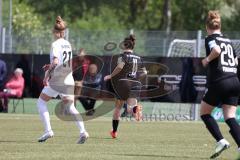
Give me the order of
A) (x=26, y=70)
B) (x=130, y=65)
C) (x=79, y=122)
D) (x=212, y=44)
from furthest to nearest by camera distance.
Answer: (x=26, y=70)
(x=130, y=65)
(x=79, y=122)
(x=212, y=44)

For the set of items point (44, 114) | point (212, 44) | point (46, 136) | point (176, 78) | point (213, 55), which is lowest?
point (46, 136)

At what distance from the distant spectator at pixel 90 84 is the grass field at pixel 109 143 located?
480cm

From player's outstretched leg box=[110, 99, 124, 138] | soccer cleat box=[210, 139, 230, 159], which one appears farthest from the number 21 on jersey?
soccer cleat box=[210, 139, 230, 159]

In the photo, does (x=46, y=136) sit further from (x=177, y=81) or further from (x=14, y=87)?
(x=14, y=87)

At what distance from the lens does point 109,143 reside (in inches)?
620

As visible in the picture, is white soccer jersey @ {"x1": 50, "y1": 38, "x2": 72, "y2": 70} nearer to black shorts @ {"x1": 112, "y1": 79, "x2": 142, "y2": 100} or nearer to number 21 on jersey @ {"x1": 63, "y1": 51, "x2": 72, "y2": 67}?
number 21 on jersey @ {"x1": 63, "y1": 51, "x2": 72, "y2": 67}

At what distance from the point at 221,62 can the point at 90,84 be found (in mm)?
14308

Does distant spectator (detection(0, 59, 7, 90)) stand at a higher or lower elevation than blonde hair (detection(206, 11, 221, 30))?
lower

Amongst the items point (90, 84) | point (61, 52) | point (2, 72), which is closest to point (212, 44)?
point (61, 52)

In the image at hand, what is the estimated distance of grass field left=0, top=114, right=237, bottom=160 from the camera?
13.1 m

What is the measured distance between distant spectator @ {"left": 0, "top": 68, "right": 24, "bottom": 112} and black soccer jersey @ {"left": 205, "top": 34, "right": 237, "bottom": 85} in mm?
14712

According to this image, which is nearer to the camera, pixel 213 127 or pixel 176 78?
pixel 213 127

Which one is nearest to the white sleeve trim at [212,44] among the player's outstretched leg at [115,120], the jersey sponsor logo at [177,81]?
the player's outstretched leg at [115,120]

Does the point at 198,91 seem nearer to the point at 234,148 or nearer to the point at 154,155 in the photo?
the point at 234,148
